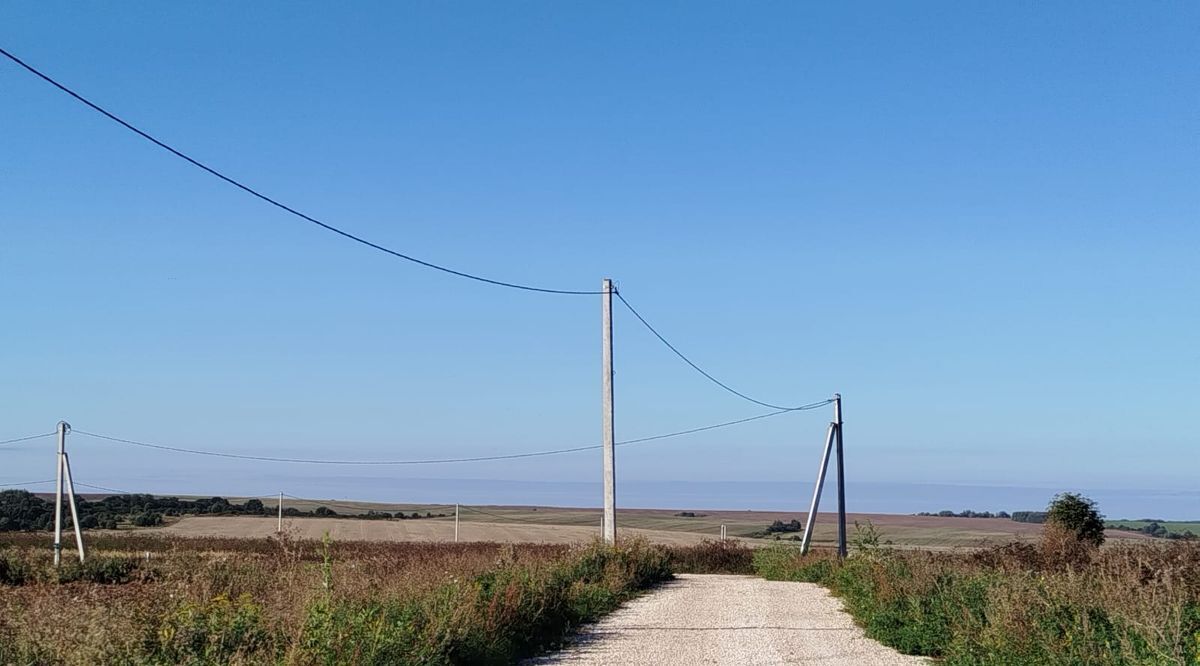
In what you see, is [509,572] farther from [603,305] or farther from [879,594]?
[603,305]

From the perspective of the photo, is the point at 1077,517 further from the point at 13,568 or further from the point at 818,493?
the point at 13,568

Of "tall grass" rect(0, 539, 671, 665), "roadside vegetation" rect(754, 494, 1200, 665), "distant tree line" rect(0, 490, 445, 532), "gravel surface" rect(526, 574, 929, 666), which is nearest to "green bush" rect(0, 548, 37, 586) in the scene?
"tall grass" rect(0, 539, 671, 665)

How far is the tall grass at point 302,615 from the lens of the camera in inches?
396

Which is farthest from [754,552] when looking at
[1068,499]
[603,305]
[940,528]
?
[940,528]

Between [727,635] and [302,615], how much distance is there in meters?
7.91

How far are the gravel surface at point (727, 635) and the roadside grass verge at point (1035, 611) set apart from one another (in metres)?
0.60

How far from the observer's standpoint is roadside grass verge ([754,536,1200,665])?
11.8 metres

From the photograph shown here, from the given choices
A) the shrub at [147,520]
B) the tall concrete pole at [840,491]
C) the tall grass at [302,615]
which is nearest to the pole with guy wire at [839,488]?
the tall concrete pole at [840,491]

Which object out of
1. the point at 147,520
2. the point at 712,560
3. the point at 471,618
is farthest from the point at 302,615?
the point at 147,520

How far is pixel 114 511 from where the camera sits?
274 ft

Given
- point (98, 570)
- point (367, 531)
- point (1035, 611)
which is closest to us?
point (1035, 611)

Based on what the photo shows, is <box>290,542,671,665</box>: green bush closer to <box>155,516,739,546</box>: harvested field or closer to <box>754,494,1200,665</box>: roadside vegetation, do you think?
<box>754,494,1200,665</box>: roadside vegetation

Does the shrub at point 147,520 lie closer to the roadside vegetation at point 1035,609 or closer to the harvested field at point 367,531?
the harvested field at point 367,531

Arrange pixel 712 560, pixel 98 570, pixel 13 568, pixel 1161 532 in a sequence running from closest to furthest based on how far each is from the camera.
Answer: pixel 13 568, pixel 98 570, pixel 712 560, pixel 1161 532
